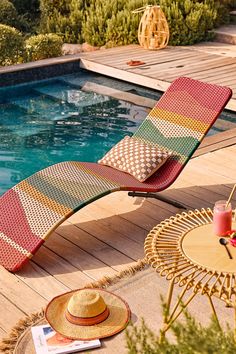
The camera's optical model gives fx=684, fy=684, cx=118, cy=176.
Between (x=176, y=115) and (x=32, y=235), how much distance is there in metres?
1.77

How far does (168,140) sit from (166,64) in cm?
518

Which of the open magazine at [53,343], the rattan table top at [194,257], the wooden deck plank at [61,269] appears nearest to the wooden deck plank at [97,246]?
the wooden deck plank at [61,269]

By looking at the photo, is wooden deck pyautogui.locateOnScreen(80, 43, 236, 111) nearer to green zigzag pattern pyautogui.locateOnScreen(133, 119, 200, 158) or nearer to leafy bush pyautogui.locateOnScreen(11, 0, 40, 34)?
leafy bush pyautogui.locateOnScreen(11, 0, 40, 34)

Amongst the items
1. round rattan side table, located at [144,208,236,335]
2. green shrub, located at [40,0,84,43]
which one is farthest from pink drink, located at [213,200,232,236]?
green shrub, located at [40,0,84,43]

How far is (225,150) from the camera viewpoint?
6840 mm

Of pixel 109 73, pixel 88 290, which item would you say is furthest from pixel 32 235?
pixel 109 73

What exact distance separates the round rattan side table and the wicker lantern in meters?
7.63

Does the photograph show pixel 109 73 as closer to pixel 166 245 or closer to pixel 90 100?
pixel 90 100

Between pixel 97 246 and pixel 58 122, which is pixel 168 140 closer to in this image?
pixel 97 246

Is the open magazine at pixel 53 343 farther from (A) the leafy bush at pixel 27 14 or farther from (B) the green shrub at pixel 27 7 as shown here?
(B) the green shrub at pixel 27 7

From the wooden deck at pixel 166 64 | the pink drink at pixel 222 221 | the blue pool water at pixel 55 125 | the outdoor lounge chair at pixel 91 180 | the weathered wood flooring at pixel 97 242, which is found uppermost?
the pink drink at pixel 222 221

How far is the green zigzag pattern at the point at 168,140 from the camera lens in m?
5.39

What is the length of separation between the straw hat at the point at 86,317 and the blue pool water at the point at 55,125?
10.2ft

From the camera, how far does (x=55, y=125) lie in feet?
28.9
